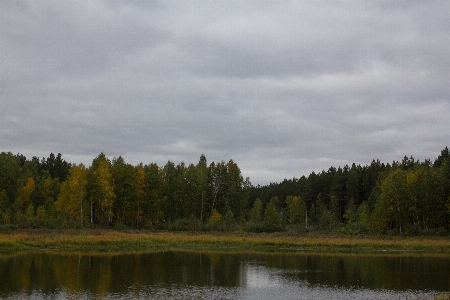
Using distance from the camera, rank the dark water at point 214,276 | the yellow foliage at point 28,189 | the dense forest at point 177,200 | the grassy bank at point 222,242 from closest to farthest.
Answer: the dark water at point 214,276 < the grassy bank at point 222,242 < the dense forest at point 177,200 < the yellow foliage at point 28,189

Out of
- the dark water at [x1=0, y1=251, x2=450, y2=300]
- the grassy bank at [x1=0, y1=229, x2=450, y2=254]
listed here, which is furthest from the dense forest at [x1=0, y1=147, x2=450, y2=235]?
the dark water at [x1=0, y1=251, x2=450, y2=300]

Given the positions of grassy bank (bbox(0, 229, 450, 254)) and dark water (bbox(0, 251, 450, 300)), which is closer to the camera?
dark water (bbox(0, 251, 450, 300))

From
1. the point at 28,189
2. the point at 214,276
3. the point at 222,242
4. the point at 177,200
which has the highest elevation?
the point at 28,189

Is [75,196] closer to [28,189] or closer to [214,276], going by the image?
[28,189]

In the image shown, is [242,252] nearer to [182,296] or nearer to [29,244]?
[29,244]

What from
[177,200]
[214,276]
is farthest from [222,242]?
[214,276]

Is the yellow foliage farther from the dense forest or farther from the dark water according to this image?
the dark water

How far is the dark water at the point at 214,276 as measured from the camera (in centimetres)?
2864

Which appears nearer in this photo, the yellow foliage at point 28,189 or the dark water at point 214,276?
the dark water at point 214,276

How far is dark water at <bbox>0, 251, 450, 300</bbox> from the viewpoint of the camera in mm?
28641

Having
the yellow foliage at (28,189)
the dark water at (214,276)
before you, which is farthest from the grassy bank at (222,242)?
the yellow foliage at (28,189)

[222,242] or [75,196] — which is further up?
→ [75,196]

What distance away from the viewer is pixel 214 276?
36.9 m

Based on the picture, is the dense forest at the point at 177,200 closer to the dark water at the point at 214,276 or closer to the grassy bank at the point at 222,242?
the grassy bank at the point at 222,242
